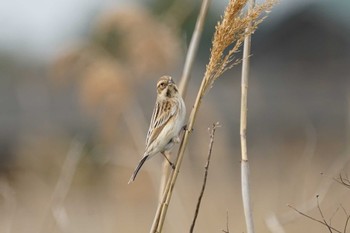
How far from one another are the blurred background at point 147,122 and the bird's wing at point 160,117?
1.14ft

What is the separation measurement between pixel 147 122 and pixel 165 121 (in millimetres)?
9010

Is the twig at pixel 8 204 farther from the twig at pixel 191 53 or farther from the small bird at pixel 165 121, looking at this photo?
the twig at pixel 191 53

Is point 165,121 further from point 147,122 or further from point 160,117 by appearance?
point 147,122

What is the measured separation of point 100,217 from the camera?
9633 mm

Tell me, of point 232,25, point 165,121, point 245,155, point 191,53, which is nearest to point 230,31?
point 232,25

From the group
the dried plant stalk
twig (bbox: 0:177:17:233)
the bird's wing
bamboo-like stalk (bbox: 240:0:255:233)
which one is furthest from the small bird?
twig (bbox: 0:177:17:233)

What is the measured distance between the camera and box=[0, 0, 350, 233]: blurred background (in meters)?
5.50

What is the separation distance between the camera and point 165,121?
165 inches

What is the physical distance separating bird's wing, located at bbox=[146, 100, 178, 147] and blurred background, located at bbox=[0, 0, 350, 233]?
1.14 ft

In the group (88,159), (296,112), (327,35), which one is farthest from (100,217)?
(327,35)

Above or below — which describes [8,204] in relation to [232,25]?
below

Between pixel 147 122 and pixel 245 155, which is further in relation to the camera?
pixel 147 122

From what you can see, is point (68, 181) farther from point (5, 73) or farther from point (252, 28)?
point (5, 73)

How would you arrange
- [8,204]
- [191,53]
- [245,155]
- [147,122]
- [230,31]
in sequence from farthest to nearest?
1. [147,122]
2. [8,204]
3. [191,53]
4. [245,155]
5. [230,31]
